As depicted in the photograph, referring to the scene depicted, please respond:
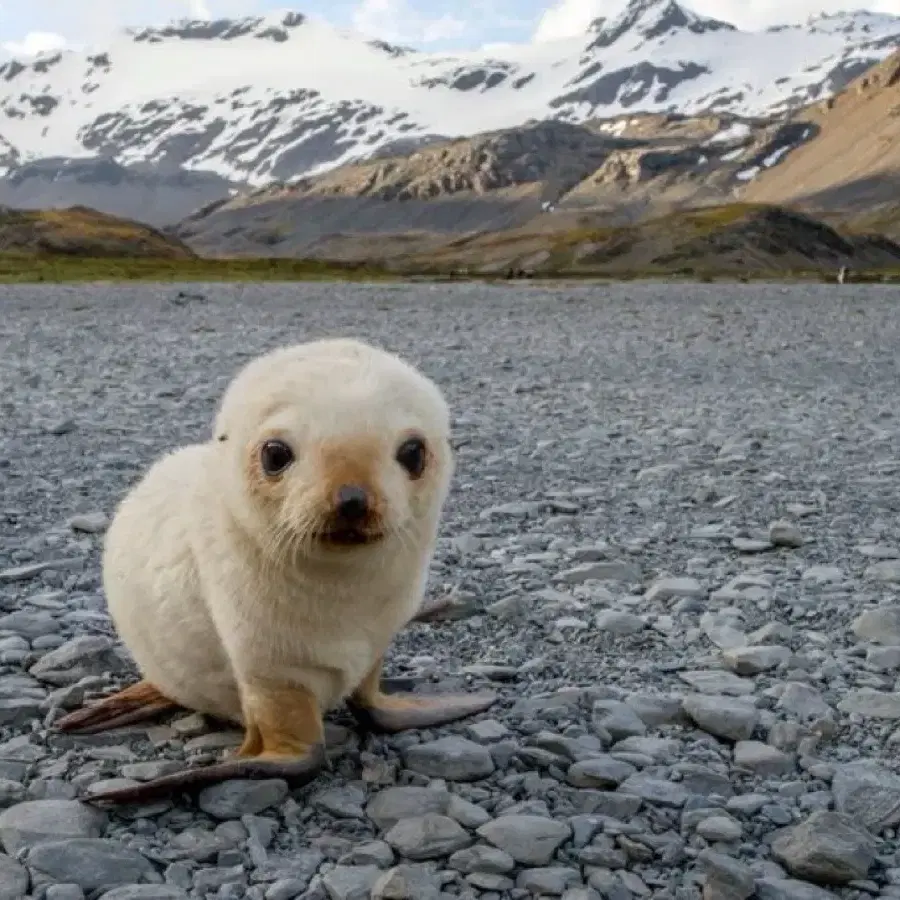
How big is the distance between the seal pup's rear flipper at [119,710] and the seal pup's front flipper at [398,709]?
30.2 inches

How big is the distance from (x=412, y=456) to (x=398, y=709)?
1.22 meters

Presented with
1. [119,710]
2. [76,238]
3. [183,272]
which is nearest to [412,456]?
[119,710]

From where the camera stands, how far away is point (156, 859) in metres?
3.94

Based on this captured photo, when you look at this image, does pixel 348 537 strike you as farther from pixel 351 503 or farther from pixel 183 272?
pixel 183 272

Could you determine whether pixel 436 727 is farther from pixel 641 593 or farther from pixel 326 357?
pixel 641 593

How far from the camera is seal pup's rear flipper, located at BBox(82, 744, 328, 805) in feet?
13.9

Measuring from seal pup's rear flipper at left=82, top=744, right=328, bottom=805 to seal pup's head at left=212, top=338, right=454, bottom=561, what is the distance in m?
0.72

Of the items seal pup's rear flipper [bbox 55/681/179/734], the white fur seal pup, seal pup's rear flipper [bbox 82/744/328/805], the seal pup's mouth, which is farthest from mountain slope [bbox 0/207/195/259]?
the seal pup's mouth

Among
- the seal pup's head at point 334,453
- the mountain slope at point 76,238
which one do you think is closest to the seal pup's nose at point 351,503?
the seal pup's head at point 334,453

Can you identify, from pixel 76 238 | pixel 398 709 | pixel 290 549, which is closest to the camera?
pixel 290 549

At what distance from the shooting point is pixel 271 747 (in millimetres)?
4539

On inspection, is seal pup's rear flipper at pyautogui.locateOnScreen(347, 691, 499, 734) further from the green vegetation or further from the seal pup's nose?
the green vegetation

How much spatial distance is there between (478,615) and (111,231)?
406 ft

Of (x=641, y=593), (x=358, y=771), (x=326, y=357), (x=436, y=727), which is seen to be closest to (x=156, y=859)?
(x=358, y=771)
